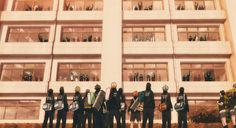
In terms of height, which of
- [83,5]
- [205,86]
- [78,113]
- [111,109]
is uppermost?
[83,5]

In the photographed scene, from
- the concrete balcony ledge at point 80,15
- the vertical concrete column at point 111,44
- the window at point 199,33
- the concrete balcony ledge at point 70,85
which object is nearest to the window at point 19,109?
the concrete balcony ledge at point 70,85

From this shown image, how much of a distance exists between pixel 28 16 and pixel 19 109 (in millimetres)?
8099

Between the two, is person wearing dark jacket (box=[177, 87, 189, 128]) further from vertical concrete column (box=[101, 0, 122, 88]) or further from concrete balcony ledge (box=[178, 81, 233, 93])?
concrete balcony ledge (box=[178, 81, 233, 93])

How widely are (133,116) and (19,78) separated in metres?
16.1

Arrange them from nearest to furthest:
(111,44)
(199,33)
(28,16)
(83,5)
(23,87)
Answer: (23,87), (111,44), (199,33), (28,16), (83,5)

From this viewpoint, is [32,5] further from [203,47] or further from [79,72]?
[203,47]

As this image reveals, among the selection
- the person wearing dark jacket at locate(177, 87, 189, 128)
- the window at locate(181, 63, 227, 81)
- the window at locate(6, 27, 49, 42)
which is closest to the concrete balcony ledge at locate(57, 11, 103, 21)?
the window at locate(6, 27, 49, 42)

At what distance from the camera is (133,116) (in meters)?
15.0

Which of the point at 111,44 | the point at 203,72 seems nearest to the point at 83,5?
the point at 111,44

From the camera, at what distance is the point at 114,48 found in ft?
92.0

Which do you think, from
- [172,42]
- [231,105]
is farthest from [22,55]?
[231,105]

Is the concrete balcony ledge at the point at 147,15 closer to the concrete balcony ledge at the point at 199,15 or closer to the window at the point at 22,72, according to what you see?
the concrete balcony ledge at the point at 199,15

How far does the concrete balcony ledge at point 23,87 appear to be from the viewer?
2727 cm

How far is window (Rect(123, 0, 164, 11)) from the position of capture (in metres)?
30.8
